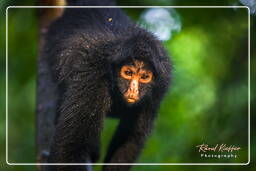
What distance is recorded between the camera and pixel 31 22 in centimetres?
857

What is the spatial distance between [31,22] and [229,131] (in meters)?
3.98

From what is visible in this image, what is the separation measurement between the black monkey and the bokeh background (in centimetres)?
64

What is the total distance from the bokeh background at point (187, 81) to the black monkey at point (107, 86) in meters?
0.64

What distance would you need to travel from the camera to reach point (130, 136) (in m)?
6.88

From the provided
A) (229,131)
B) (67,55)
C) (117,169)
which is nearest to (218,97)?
(229,131)

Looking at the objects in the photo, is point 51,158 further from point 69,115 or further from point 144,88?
point 144,88

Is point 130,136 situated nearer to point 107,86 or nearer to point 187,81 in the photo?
point 107,86

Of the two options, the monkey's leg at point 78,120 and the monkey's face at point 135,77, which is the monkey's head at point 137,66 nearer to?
the monkey's face at point 135,77

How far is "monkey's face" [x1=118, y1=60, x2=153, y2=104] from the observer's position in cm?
609

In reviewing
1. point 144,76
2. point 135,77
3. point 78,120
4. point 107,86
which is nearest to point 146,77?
point 144,76

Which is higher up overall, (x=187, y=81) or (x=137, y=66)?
(x=137, y=66)

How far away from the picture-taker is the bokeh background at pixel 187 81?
750 centimetres

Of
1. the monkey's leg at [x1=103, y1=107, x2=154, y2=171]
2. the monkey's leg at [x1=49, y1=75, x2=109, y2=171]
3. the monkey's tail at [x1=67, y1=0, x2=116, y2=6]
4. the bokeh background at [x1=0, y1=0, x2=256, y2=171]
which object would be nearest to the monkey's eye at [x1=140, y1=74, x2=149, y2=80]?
the monkey's leg at [x1=49, y1=75, x2=109, y2=171]

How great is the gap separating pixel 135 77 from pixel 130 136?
114cm
